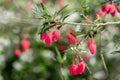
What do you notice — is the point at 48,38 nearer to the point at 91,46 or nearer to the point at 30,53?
the point at 91,46

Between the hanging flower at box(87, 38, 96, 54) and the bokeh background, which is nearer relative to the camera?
the hanging flower at box(87, 38, 96, 54)

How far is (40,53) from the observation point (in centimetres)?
795

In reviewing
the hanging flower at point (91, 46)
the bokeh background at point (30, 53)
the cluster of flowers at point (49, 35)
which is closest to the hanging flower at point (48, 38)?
the cluster of flowers at point (49, 35)

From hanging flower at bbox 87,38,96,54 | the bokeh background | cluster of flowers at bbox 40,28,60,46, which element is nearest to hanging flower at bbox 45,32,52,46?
cluster of flowers at bbox 40,28,60,46

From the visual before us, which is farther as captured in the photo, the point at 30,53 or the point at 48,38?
the point at 30,53

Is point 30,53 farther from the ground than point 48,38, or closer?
closer

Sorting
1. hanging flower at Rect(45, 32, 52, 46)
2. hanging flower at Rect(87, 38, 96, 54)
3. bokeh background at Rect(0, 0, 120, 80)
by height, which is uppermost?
hanging flower at Rect(45, 32, 52, 46)

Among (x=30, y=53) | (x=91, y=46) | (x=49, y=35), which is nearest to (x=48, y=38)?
(x=49, y=35)

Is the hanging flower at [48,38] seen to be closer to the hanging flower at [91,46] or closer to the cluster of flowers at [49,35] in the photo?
the cluster of flowers at [49,35]

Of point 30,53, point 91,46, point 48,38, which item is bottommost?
point 30,53

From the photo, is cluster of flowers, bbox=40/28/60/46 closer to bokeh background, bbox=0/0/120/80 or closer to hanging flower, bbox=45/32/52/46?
hanging flower, bbox=45/32/52/46

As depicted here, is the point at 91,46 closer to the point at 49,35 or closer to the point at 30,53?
the point at 49,35

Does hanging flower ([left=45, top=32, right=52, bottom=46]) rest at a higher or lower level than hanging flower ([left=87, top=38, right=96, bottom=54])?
higher

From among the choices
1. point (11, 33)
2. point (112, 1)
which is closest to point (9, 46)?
point (11, 33)
